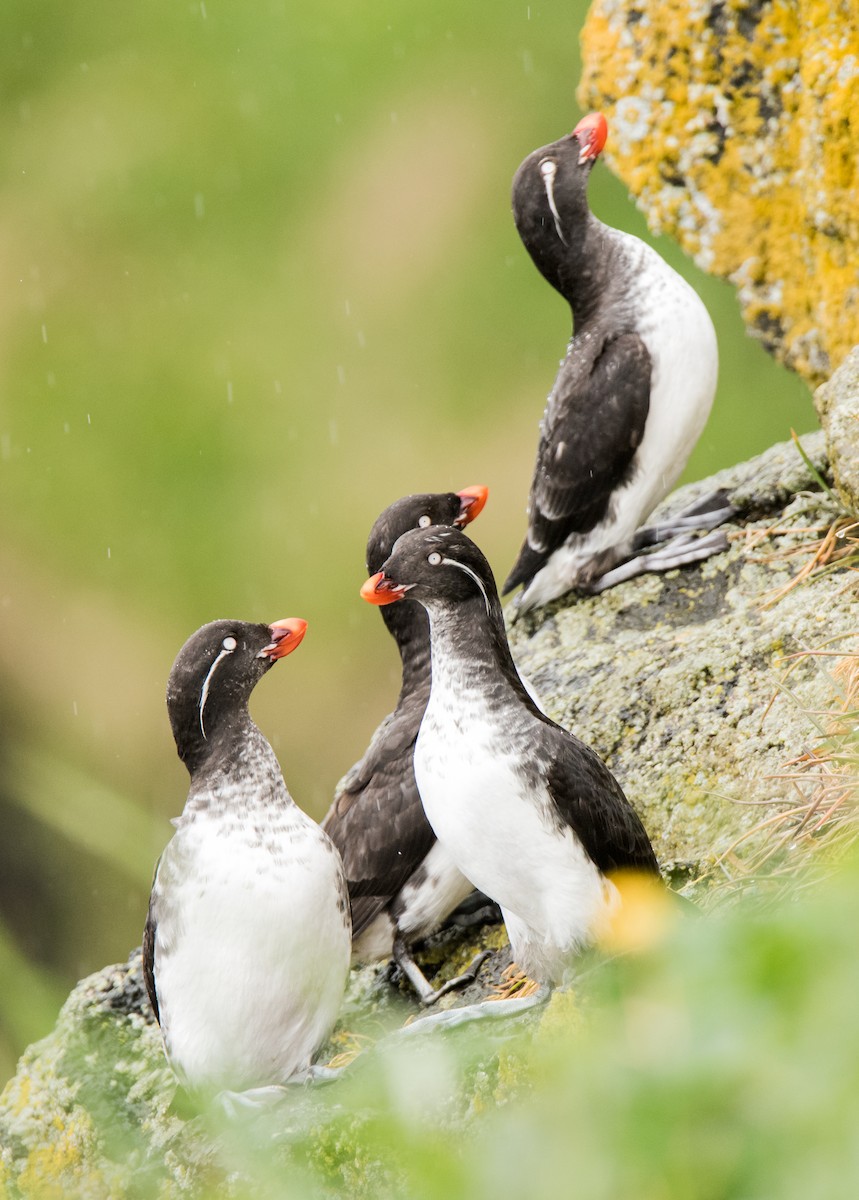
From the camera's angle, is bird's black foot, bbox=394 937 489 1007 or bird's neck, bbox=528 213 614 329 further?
bird's neck, bbox=528 213 614 329

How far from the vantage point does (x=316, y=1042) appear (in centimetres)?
335

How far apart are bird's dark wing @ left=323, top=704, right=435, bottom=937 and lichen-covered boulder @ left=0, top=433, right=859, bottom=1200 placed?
30 centimetres

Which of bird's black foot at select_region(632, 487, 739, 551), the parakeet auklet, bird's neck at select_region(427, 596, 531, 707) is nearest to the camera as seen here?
bird's neck at select_region(427, 596, 531, 707)

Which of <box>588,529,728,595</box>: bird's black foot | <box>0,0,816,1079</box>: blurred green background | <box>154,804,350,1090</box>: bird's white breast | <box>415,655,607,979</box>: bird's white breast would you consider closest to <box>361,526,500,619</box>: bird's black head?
<box>415,655,607,979</box>: bird's white breast

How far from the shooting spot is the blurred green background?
855cm

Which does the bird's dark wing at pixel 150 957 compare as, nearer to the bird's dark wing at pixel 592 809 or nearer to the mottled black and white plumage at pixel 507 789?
the mottled black and white plumage at pixel 507 789

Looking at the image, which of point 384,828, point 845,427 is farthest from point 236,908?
point 845,427

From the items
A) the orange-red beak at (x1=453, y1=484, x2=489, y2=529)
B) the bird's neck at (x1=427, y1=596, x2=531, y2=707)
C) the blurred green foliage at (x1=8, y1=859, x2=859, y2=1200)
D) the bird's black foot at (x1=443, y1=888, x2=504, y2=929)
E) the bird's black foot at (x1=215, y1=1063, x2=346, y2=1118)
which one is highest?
the blurred green foliage at (x1=8, y1=859, x2=859, y2=1200)

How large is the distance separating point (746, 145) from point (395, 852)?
2.69 m

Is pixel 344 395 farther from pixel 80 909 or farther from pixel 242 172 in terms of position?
Result: pixel 80 909

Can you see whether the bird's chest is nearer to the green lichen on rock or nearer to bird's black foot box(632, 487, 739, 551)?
the green lichen on rock

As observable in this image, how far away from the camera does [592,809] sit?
3008 mm

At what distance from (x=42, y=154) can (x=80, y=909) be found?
4.81 m

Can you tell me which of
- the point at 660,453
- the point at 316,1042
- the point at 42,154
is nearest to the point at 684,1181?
the point at 316,1042
